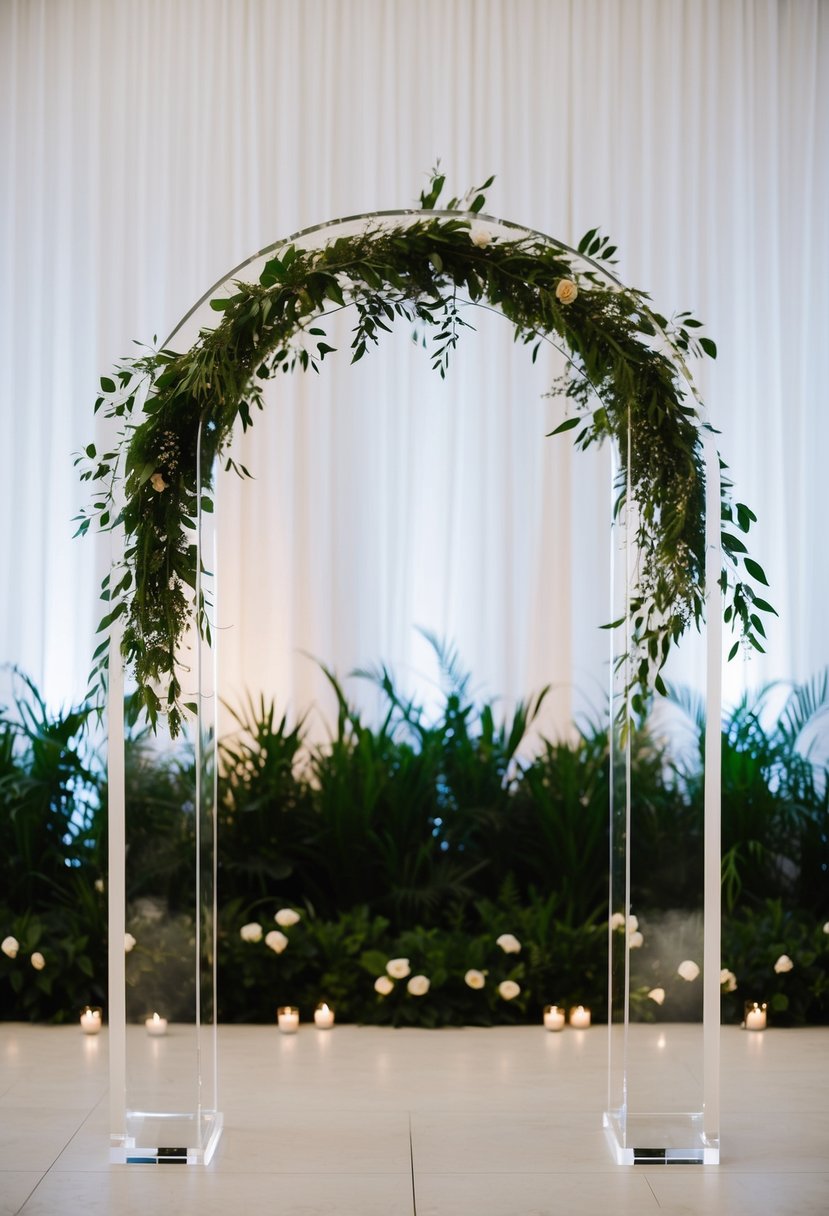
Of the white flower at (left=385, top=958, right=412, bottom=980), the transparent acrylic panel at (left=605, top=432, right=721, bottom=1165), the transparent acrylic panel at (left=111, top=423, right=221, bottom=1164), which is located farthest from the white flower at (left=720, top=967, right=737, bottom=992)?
the transparent acrylic panel at (left=111, top=423, right=221, bottom=1164)

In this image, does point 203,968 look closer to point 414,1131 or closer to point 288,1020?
point 414,1131

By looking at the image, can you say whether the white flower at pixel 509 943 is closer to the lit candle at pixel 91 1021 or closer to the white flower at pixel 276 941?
the white flower at pixel 276 941

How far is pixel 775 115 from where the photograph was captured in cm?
465

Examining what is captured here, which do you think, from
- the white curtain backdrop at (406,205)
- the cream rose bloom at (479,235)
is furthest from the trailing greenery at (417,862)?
the cream rose bloom at (479,235)

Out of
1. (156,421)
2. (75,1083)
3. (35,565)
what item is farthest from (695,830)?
(35,565)

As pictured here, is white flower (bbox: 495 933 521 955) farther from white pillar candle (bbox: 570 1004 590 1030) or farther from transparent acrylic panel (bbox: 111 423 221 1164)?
transparent acrylic panel (bbox: 111 423 221 1164)

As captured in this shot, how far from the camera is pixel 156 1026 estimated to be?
2797mm

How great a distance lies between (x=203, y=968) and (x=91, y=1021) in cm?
123

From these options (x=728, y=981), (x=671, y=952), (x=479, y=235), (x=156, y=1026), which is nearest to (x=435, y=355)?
(x=479, y=235)

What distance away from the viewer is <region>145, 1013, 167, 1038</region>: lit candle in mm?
2795

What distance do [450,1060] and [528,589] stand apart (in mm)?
1776

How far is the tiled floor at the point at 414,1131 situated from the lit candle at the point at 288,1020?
0.05m

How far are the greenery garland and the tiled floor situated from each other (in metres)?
0.99

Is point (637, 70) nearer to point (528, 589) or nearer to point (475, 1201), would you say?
point (528, 589)
